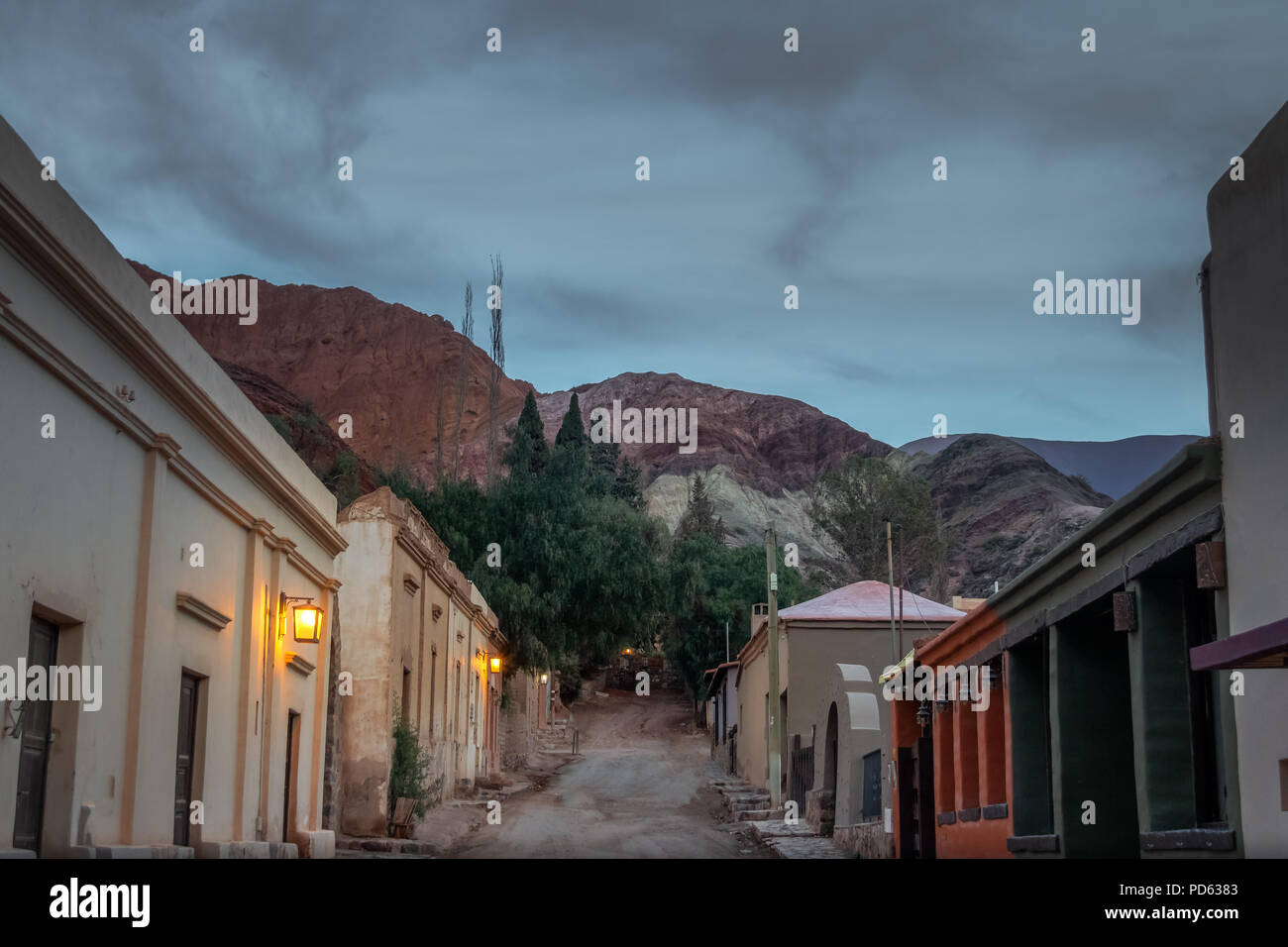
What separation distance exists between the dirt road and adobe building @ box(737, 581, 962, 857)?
1525 mm

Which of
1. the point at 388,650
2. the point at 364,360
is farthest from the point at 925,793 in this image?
the point at 364,360

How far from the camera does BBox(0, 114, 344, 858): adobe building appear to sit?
793 centimetres

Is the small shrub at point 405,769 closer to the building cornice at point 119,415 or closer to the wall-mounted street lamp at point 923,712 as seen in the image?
the building cornice at point 119,415

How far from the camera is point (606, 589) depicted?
114 feet

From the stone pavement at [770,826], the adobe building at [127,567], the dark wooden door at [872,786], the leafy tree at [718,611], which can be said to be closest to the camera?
the adobe building at [127,567]

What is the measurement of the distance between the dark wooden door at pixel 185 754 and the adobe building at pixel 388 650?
6697mm

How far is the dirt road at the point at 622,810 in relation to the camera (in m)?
20.0

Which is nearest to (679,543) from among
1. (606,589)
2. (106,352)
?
(606,589)

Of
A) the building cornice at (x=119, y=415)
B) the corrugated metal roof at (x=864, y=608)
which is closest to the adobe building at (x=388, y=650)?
the building cornice at (x=119, y=415)

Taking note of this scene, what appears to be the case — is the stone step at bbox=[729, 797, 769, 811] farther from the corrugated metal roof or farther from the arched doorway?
the arched doorway

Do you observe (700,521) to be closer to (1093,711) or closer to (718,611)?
(718,611)

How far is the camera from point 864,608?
28.8 meters

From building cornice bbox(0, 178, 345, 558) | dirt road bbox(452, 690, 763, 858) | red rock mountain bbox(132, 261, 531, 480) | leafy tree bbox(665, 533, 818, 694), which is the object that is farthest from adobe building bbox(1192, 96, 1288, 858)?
red rock mountain bbox(132, 261, 531, 480)

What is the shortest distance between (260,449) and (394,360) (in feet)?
357
